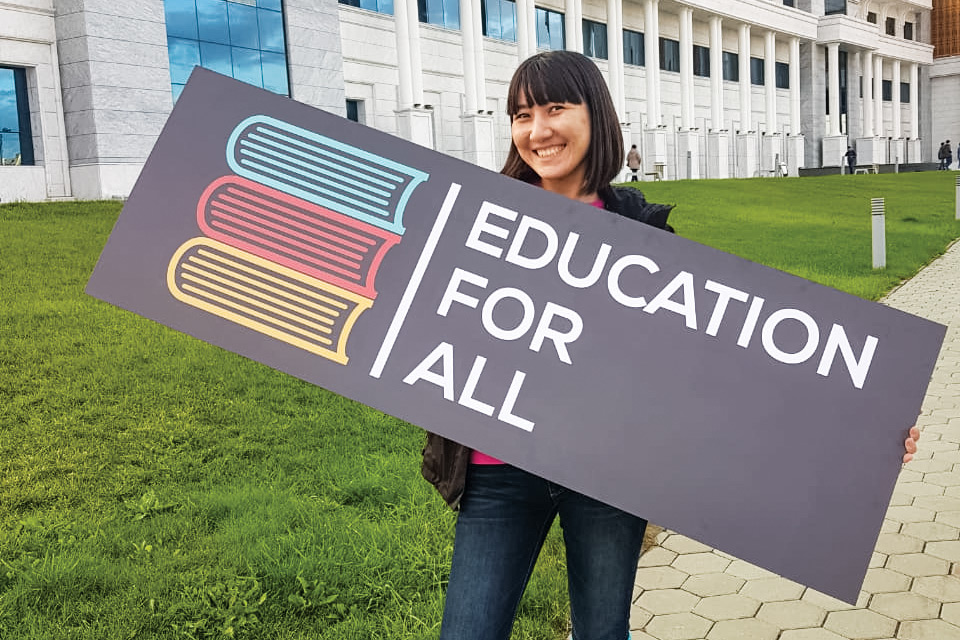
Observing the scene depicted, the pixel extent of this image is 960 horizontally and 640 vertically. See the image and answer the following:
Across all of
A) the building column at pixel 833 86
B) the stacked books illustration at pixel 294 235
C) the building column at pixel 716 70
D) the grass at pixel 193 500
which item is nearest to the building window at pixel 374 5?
the building column at pixel 716 70

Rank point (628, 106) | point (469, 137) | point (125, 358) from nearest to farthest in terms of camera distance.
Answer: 1. point (125, 358)
2. point (469, 137)
3. point (628, 106)

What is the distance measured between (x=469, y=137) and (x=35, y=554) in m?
30.7

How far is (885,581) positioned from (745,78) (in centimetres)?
5229

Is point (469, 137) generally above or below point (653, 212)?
above

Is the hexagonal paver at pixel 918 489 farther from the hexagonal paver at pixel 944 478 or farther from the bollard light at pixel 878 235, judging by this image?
the bollard light at pixel 878 235

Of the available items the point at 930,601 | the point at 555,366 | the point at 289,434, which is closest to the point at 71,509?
the point at 289,434

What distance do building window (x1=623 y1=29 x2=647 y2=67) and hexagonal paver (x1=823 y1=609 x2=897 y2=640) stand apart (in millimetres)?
43946

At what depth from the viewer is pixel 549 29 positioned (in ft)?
132

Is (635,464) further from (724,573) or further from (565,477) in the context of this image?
(724,573)

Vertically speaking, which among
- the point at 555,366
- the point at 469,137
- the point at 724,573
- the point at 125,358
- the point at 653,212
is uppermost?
the point at 469,137

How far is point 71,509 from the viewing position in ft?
15.9

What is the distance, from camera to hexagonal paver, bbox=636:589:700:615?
3.79 m

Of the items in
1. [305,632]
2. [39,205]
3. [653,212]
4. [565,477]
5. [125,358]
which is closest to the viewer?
[565,477]

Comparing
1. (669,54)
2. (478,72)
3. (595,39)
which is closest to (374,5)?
(478,72)
